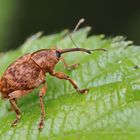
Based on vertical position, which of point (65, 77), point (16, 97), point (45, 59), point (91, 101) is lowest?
point (91, 101)

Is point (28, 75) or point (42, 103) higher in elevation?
point (28, 75)

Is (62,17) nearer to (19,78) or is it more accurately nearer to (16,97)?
(19,78)

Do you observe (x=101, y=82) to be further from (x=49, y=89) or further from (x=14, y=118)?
(x=14, y=118)

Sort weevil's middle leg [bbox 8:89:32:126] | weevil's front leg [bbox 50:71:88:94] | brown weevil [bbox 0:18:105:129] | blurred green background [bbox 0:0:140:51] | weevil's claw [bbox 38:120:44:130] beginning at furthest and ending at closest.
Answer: blurred green background [bbox 0:0:140:51], brown weevil [bbox 0:18:105:129], weevil's middle leg [bbox 8:89:32:126], weevil's front leg [bbox 50:71:88:94], weevil's claw [bbox 38:120:44:130]

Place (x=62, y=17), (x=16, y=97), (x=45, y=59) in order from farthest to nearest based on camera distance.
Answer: (x=62, y=17)
(x=45, y=59)
(x=16, y=97)

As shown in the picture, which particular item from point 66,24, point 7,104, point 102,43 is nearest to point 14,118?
point 7,104

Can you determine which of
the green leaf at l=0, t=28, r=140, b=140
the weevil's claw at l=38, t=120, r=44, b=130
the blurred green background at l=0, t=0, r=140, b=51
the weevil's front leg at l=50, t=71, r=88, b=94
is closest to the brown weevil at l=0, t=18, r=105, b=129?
the weevil's front leg at l=50, t=71, r=88, b=94

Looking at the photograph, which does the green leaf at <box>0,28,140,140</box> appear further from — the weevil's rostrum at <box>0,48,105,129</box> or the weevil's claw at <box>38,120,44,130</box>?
the weevil's rostrum at <box>0,48,105,129</box>

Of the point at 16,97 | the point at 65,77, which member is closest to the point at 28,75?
the point at 16,97
